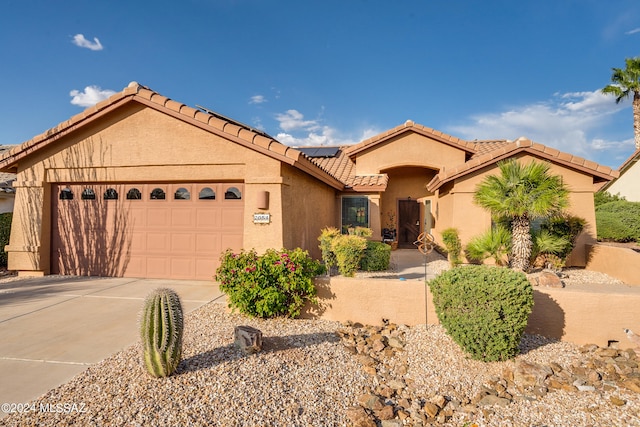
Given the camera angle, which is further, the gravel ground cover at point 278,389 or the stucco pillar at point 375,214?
the stucco pillar at point 375,214

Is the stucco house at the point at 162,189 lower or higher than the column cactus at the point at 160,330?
higher

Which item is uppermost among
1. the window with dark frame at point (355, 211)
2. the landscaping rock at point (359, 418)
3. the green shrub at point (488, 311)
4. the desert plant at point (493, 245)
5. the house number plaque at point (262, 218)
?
the window with dark frame at point (355, 211)

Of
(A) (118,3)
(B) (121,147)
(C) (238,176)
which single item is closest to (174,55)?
(A) (118,3)

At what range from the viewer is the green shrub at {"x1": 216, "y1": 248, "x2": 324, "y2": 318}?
612cm

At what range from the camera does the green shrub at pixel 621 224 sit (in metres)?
18.7

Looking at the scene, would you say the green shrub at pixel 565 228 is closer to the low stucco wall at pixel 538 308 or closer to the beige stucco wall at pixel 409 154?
the low stucco wall at pixel 538 308

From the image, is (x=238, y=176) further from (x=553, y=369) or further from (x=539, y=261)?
(x=539, y=261)

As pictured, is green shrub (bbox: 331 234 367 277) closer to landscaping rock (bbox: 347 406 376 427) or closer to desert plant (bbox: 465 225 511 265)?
landscaping rock (bbox: 347 406 376 427)

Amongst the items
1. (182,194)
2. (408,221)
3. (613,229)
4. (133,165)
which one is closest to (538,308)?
(182,194)

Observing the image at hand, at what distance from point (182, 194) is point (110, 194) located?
2366mm

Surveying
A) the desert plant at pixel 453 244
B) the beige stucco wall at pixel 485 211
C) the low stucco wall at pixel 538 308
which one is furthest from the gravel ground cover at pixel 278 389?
the beige stucco wall at pixel 485 211

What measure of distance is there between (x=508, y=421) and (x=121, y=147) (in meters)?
10.4

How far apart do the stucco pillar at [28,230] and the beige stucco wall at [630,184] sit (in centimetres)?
3175

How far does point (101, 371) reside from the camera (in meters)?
4.20
